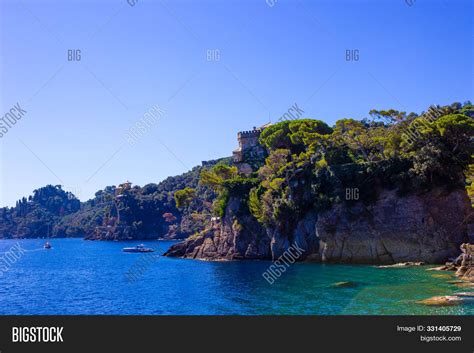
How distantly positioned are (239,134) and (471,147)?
5280cm

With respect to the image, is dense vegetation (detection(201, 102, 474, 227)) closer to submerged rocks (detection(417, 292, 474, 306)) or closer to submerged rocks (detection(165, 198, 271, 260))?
submerged rocks (detection(165, 198, 271, 260))

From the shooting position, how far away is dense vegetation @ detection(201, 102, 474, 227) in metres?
53.0

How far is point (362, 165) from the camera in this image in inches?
2281

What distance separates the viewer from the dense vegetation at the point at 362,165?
53000 mm

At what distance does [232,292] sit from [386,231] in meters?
23.5

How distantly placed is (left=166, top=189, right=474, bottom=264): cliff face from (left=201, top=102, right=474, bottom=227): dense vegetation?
125 centimetres

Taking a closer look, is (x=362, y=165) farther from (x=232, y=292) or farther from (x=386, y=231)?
(x=232, y=292)

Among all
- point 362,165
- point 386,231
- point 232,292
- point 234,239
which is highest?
point 362,165

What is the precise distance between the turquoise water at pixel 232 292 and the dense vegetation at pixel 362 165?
960 centimetres

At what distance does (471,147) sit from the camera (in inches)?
2084
